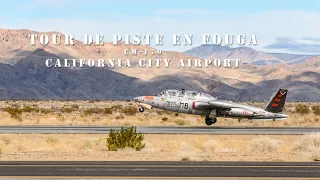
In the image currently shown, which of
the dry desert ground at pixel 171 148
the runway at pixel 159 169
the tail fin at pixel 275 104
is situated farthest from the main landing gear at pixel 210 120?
the runway at pixel 159 169

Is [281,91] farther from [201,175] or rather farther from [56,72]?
[56,72]

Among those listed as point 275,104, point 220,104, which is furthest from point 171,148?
point 275,104

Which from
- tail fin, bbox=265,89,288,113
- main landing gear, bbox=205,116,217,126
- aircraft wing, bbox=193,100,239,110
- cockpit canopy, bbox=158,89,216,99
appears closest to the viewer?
aircraft wing, bbox=193,100,239,110

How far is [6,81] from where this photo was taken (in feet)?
574

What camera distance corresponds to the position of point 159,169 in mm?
18828

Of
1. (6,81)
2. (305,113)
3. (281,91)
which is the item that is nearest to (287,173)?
(281,91)

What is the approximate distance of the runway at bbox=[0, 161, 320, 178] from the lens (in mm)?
17422

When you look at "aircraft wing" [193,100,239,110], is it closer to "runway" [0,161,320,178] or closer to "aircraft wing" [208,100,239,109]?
"aircraft wing" [208,100,239,109]

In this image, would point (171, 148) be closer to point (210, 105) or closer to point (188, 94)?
point (210, 105)

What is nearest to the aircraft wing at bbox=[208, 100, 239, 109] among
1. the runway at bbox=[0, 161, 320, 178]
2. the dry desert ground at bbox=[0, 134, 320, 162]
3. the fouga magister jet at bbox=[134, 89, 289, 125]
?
the fouga magister jet at bbox=[134, 89, 289, 125]

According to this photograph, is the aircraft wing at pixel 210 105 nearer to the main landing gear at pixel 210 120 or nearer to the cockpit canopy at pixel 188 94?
the cockpit canopy at pixel 188 94

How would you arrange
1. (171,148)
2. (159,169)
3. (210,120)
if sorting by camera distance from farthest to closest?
1. (210,120)
2. (171,148)
3. (159,169)

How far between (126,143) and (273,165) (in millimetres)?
10841

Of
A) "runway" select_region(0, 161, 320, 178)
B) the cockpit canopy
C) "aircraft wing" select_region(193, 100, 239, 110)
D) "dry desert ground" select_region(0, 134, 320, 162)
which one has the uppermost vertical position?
the cockpit canopy
